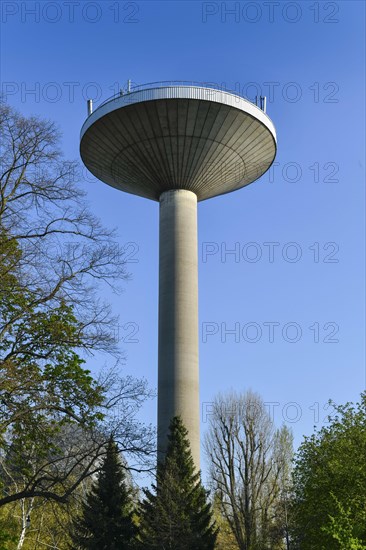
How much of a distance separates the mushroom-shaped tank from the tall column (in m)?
1.73

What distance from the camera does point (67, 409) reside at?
15.4m

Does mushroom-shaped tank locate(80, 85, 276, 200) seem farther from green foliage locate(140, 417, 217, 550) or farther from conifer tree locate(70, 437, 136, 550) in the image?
conifer tree locate(70, 437, 136, 550)

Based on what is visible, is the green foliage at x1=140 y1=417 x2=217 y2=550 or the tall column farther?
the tall column

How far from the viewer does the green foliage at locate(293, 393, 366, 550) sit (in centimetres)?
2494

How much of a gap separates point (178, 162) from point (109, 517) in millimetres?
18887

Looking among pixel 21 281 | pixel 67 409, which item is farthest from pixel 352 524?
pixel 21 281

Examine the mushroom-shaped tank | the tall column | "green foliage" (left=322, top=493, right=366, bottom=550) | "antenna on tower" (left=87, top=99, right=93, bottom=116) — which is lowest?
"green foliage" (left=322, top=493, right=366, bottom=550)

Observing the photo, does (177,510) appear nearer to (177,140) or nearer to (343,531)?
(343,531)

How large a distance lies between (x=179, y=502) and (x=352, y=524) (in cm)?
773

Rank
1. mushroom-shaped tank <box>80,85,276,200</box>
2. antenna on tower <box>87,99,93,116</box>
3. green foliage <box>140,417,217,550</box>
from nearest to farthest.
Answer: green foliage <box>140,417,217,550</box> → mushroom-shaped tank <box>80,85,276,200</box> → antenna on tower <box>87,99,93,116</box>

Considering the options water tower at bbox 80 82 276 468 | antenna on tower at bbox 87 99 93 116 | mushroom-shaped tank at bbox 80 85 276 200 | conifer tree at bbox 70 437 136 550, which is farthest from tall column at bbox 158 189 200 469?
antenna on tower at bbox 87 99 93 116

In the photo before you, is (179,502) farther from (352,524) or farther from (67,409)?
(67,409)

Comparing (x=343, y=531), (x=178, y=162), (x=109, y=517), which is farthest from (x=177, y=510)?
(x=178, y=162)

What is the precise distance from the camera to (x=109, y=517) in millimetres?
31062
